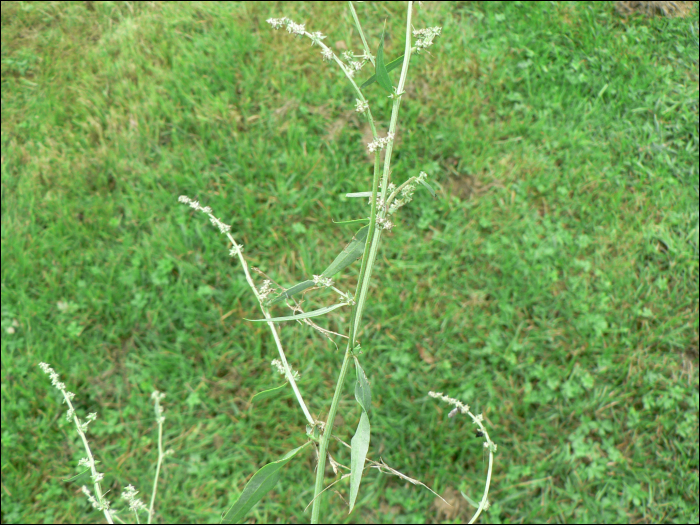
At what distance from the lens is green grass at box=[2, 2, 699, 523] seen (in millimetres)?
2715

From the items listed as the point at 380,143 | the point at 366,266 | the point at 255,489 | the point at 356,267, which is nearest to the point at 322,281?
the point at 366,266

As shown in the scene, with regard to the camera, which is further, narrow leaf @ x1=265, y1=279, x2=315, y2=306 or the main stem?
narrow leaf @ x1=265, y1=279, x2=315, y2=306

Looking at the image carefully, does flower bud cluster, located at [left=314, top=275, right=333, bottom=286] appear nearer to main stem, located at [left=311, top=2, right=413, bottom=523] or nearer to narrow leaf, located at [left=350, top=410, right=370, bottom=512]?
main stem, located at [left=311, top=2, right=413, bottom=523]

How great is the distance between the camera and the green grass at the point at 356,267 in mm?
2715

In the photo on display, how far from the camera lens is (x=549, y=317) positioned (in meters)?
3.06

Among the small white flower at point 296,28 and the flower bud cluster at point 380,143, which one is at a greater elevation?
the small white flower at point 296,28

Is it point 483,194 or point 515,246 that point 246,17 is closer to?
point 483,194

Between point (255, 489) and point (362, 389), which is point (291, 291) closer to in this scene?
point (362, 389)

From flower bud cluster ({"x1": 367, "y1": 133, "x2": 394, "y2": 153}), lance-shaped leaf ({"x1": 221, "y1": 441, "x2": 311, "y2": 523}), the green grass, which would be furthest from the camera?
the green grass

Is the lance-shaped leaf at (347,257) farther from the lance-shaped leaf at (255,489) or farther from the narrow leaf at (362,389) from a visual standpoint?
the lance-shaped leaf at (255,489)

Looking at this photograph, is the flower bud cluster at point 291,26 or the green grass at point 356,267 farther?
the green grass at point 356,267

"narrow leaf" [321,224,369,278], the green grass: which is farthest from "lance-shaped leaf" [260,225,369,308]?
the green grass

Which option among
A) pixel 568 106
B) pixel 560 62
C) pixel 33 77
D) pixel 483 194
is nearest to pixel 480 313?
pixel 483 194

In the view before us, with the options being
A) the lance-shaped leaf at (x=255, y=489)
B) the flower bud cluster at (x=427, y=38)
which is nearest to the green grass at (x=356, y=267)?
the lance-shaped leaf at (x=255, y=489)
